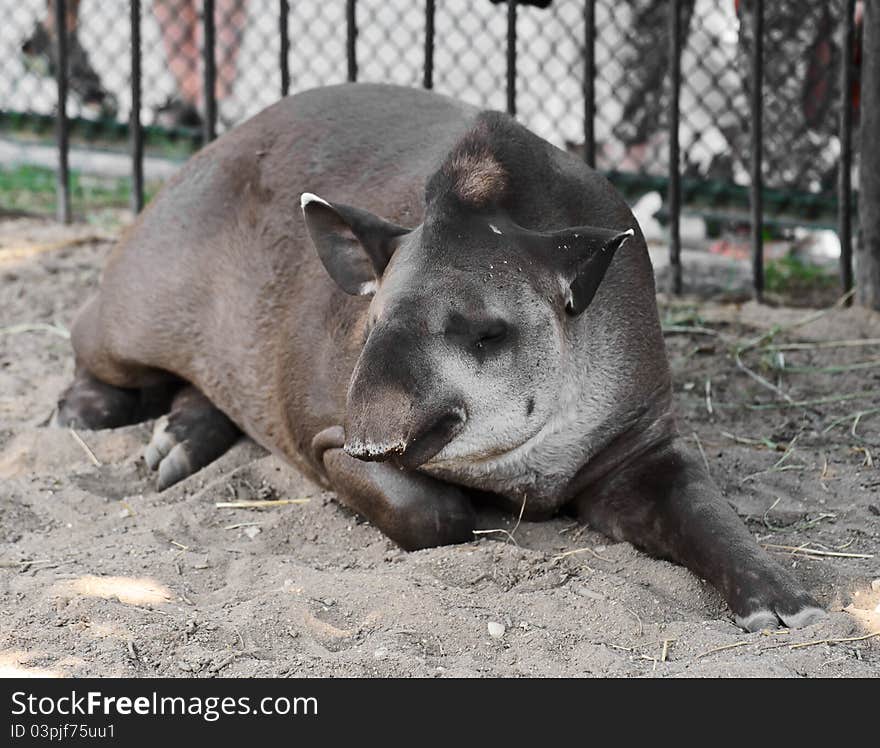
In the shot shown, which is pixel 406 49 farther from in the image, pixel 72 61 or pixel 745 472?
pixel 745 472

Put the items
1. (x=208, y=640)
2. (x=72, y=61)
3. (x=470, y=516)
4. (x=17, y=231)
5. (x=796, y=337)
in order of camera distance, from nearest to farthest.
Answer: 1. (x=208, y=640)
2. (x=470, y=516)
3. (x=796, y=337)
4. (x=17, y=231)
5. (x=72, y=61)

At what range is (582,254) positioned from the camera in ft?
12.1

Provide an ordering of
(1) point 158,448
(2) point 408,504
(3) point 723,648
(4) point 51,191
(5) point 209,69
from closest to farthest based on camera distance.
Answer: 1. (3) point 723,648
2. (2) point 408,504
3. (1) point 158,448
4. (5) point 209,69
5. (4) point 51,191

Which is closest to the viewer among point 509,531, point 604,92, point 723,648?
point 723,648

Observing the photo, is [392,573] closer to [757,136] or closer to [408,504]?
[408,504]

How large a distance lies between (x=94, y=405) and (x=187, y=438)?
0.59 meters

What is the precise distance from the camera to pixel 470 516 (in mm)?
3996

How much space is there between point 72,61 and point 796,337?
604cm

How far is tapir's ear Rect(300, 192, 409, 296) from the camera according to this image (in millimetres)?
3887

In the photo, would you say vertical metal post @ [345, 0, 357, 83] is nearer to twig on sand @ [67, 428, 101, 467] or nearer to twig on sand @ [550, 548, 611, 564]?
twig on sand @ [67, 428, 101, 467]

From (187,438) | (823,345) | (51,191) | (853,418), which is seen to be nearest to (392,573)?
(187,438)

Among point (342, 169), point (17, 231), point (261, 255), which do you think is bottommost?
point (17, 231)

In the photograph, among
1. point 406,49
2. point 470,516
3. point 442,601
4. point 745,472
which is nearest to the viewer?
point 442,601

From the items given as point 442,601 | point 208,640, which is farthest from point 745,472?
point 208,640
